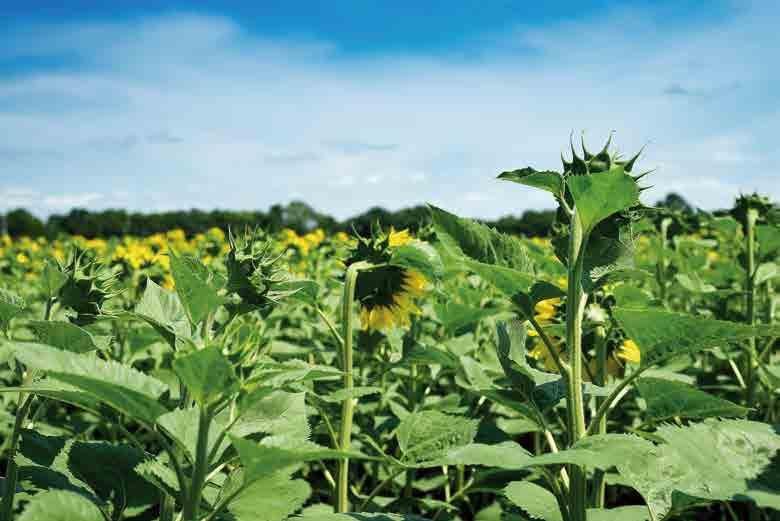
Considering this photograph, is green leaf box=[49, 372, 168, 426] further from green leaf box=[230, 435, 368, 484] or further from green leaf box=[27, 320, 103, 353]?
green leaf box=[27, 320, 103, 353]

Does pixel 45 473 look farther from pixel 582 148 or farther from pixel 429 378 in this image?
pixel 429 378

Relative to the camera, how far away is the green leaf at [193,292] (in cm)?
114

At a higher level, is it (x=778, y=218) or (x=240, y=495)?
(x=778, y=218)

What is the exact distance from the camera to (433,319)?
9.84 ft

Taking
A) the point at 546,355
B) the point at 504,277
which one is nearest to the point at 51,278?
the point at 504,277

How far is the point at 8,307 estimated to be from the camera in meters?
1.27

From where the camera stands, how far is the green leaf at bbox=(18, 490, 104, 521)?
3.08ft

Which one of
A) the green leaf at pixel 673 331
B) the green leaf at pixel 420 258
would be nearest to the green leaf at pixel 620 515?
the green leaf at pixel 673 331

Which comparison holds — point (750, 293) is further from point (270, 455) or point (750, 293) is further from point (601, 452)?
point (270, 455)

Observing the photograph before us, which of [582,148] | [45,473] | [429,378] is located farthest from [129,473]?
[429,378]

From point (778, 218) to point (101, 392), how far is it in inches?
96.5

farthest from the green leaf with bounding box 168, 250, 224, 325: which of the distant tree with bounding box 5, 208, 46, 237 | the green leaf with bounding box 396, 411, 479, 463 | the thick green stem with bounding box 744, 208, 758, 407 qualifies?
the distant tree with bounding box 5, 208, 46, 237

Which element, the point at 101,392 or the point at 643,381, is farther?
the point at 643,381

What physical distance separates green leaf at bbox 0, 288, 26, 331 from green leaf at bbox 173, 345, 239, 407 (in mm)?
563
